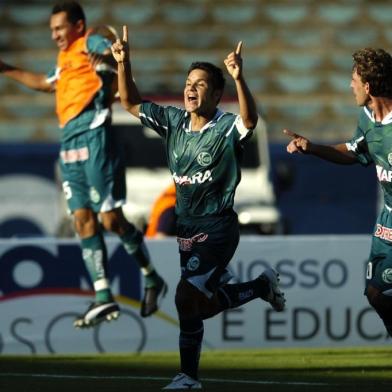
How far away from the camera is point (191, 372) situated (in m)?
8.35

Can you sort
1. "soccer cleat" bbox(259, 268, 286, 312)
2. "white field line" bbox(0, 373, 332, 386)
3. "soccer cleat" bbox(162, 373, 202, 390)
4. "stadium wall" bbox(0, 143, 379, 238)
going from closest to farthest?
"soccer cleat" bbox(162, 373, 202, 390) < "white field line" bbox(0, 373, 332, 386) < "soccer cleat" bbox(259, 268, 286, 312) < "stadium wall" bbox(0, 143, 379, 238)

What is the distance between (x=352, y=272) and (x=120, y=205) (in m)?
2.58

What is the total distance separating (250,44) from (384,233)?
14209mm

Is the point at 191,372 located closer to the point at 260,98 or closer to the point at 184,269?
the point at 184,269

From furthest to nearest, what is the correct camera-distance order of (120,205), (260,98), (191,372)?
(260,98), (120,205), (191,372)

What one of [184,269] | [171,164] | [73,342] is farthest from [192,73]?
[73,342]

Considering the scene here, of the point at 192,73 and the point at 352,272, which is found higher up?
the point at 192,73

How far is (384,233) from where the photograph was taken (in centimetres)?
870

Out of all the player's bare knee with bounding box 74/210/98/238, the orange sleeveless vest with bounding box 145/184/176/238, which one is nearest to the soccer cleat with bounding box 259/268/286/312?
the player's bare knee with bounding box 74/210/98/238

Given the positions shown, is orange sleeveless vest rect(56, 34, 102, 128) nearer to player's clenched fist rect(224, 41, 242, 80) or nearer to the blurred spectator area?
player's clenched fist rect(224, 41, 242, 80)

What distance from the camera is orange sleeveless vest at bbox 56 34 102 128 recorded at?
11.3 metres

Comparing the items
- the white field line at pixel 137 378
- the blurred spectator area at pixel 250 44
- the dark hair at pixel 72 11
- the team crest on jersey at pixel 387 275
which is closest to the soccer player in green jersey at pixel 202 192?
the white field line at pixel 137 378

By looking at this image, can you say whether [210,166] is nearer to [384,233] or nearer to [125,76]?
[125,76]

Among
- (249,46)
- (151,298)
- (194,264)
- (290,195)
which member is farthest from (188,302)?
(249,46)
